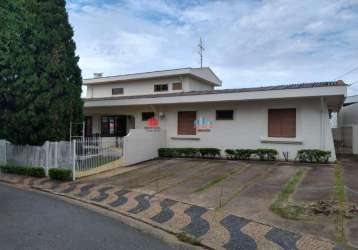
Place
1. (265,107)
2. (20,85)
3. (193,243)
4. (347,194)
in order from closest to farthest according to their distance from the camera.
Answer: (193,243) < (347,194) < (20,85) < (265,107)

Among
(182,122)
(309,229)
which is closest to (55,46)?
(182,122)

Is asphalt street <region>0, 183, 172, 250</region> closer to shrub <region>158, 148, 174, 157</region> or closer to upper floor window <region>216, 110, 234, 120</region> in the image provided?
shrub <region>158, 148, 174, 157</region>

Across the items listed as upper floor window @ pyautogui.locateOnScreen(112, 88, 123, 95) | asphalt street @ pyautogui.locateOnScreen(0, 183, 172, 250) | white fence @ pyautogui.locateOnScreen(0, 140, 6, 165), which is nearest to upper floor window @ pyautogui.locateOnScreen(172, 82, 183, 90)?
upper floor window @ pyautogui.locateOnScreen(112, 88, 123, 95)

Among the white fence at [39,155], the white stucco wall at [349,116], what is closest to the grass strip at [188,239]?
the white fence at [39,155]

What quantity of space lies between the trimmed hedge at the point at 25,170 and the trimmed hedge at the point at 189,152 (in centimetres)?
637

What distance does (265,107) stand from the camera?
48.3ft

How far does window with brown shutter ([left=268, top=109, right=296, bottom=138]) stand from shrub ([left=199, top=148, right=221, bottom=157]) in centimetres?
270

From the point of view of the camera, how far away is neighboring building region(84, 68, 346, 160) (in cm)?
1354

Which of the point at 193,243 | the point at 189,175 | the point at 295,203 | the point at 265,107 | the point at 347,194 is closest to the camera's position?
the point at 193,243

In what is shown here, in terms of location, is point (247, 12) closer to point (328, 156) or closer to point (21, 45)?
point (328, 156)

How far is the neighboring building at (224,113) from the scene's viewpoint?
44.4ft

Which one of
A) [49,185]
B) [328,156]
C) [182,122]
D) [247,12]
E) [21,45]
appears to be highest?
[247,12]

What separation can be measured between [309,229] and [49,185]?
8.63 m

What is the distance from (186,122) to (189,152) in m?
1.93
